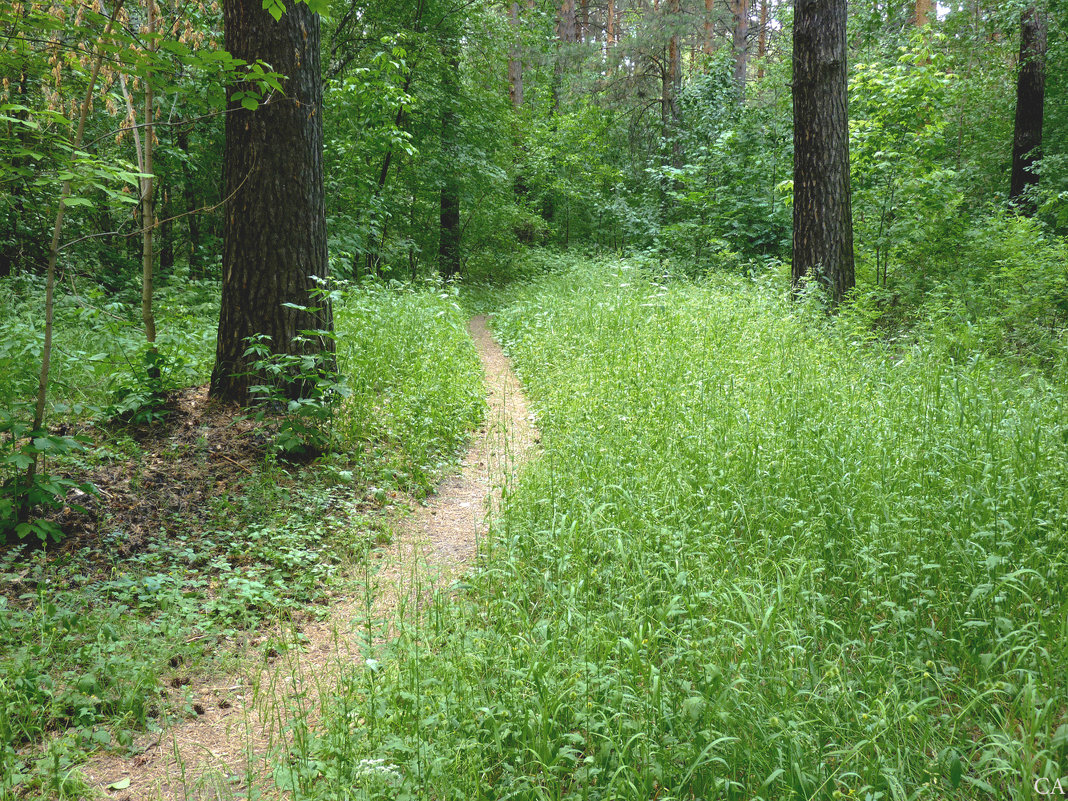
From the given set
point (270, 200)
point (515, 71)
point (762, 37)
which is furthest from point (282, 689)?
point (762, 37)

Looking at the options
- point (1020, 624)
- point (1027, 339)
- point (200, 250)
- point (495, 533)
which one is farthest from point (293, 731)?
point (200, 250)

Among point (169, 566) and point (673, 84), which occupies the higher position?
point (673, 84)

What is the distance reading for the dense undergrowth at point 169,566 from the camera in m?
2.58

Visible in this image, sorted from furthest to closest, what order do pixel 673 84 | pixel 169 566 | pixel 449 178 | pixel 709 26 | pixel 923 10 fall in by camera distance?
pixel 709 26 < pixel 673 84 < pixel 923 10 < pixel 449 178 < pixel 169 566

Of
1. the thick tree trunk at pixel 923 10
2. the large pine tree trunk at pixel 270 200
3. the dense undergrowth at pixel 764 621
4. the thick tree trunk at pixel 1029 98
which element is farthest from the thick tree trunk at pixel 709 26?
the dense undergrowth at pixel 764 621

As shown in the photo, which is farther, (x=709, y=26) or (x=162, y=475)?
(x=709, y=26)

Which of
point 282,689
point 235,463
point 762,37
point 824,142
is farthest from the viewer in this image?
point 762,37

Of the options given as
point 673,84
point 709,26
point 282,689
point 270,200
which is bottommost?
point 282,689

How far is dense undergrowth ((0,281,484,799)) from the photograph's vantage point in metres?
2.58

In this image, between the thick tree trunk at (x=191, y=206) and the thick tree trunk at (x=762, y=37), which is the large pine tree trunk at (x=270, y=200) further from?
the thick tree trunk at (x=762, y=37)

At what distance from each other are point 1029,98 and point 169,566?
52.2ft

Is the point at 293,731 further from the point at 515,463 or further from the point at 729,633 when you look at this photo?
the point at 515,463

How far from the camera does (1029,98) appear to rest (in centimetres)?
→ 1202

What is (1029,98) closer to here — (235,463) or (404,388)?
(404,388)
